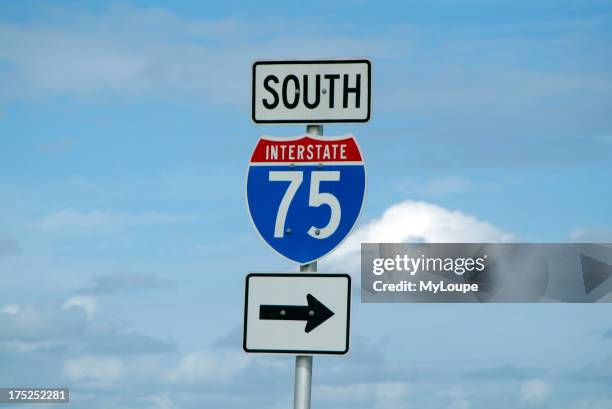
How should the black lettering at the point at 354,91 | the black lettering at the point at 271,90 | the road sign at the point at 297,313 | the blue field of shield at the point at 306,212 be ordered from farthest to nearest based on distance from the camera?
the black lettering at the point at 271,90, the black lettering at the point at 354,91, the blue field of shield at the point at 306,212, the road sign at the point at 297,313

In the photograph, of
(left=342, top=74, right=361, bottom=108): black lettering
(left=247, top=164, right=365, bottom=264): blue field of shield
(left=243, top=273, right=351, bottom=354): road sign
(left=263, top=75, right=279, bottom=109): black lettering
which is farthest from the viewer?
(left=263, top=75, right=279, bottom=109): black lettering

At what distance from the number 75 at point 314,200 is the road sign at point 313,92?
0.43 metres

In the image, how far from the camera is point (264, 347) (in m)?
6.84

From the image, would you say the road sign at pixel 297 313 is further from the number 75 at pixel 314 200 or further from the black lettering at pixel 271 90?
the black lettering at pixel 271 90

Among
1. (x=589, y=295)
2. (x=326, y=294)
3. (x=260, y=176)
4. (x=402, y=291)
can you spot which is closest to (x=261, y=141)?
(x=260, y=176)

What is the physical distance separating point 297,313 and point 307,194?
0.81 m

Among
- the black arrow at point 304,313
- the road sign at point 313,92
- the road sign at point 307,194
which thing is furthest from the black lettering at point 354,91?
the black arrow at point 304,313

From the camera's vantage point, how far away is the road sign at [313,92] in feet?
23.7

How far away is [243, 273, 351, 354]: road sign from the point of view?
6.75 metres

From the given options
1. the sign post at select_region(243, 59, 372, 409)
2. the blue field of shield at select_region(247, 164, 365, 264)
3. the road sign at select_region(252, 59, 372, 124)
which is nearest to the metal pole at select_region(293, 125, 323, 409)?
the sign post at select_region(243, 59, 372, 409)

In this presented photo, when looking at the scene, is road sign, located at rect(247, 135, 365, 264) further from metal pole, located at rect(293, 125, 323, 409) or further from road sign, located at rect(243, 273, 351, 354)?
metal pole, located at rect(293, 125, 323, 409)

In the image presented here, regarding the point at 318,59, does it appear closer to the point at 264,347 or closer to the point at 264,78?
the point at 264,78

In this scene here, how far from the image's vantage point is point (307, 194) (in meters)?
7.00

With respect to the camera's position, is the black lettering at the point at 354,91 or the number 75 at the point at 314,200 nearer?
the number 75 at the point at 314,200
